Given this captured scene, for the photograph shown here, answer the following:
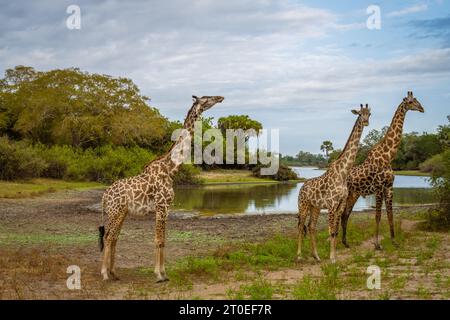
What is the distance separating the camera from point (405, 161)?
90750mm

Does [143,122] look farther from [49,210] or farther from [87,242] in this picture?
[87,242]

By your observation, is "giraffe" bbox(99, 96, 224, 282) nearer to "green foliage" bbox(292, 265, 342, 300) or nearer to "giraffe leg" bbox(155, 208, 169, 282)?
"giraffe leg" bbox(155, 208, 169, 282)

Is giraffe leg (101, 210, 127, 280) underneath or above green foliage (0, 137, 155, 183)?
underneath

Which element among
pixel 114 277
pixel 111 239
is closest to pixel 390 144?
pixel 111 239

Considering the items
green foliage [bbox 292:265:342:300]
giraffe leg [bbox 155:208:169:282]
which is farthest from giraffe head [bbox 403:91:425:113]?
giraffe leg [bbox 155:208:169:282]

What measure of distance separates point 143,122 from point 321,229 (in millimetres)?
36555

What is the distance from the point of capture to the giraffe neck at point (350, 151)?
13.0m

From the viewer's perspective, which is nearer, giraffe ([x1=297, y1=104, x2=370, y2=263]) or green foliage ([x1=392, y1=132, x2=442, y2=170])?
giraffe ([x1=297, y1=104, x2=370, y2=263])

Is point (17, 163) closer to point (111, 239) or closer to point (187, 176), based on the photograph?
point (187, 176)

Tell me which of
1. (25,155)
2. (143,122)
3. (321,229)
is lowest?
(321,229)

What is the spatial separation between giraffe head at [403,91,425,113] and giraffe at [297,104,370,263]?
287cm

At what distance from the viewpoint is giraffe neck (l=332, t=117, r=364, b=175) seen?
42.5 ft

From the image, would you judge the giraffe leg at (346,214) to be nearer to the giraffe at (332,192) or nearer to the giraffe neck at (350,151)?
the giraffe at (332,192)
